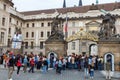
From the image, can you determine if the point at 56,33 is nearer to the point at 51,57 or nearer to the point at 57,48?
the point at 57,48

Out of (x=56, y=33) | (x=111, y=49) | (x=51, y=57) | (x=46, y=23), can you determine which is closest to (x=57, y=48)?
(x=51, y=57)

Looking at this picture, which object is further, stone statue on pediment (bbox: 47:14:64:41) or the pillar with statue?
stone statue on pediment (bbox: 47:14:64:41)

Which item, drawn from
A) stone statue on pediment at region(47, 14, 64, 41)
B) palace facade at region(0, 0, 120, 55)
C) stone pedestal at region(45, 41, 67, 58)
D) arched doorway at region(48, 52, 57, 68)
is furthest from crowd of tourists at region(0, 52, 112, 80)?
palace facade at region(0, 0, 120, 55)

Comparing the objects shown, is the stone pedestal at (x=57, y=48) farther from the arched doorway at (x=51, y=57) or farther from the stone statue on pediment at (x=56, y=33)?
the stone statue on pediment at (x=56, y=33)

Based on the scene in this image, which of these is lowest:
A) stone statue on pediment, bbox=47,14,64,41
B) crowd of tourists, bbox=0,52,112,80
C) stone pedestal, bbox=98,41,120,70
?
crowd of tourists, bbox=0,52,112,80

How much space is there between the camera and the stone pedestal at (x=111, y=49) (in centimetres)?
2383

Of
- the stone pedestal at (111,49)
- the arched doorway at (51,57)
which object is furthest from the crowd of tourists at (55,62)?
the stone pedestal at (111,49)

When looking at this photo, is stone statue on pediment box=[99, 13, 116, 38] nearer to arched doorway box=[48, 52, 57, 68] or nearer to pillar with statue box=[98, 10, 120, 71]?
pillar with statue box=[98, 10, 120, 71]

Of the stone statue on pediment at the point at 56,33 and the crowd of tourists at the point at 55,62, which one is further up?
the stone statue on pediment at the point at 56,33

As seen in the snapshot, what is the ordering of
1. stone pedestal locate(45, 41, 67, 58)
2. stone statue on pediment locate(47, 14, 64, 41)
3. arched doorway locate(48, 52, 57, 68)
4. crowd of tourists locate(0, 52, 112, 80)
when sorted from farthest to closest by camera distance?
stone statue on pediment locate(47, 14, 64, 41), stone pedestal locate(45, 41, 67, 58), arched doorway locate(48, 52, 57, 68), crowd of tourists locate(0, 52, 112, 80)

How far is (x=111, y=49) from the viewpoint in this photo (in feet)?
79.5

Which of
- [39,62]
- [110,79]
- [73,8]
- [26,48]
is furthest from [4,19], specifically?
[110,79]

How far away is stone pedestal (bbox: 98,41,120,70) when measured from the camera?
2383 centimetres

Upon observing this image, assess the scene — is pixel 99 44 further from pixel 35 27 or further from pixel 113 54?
pixel 35 27
